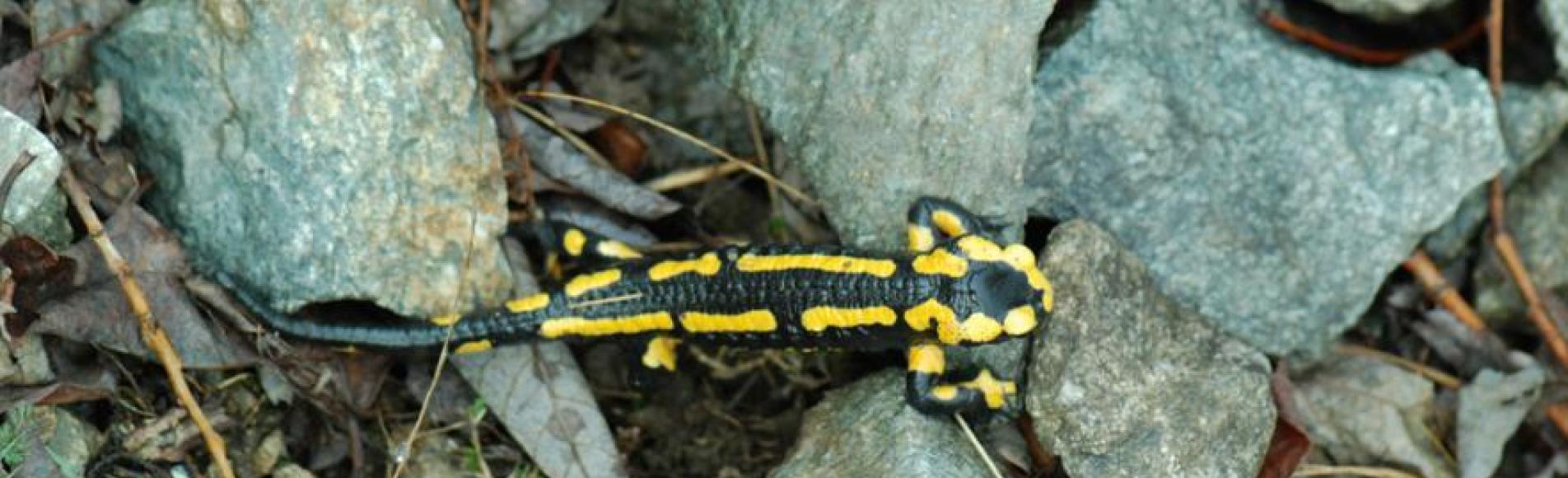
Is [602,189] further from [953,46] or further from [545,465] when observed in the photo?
[953,46]

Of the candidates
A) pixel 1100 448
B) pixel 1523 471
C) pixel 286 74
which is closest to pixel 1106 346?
pixel 1100 448

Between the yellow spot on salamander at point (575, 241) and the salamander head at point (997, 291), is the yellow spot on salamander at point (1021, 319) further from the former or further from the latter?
the yellow spot on salamander at point (575, 241)

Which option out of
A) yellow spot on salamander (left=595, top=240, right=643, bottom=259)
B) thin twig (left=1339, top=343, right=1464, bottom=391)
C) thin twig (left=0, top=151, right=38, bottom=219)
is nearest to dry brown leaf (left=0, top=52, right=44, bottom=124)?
thin twig (left=0, top=151, right=38, bottom=219)

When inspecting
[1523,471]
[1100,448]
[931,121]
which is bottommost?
[1523,471]

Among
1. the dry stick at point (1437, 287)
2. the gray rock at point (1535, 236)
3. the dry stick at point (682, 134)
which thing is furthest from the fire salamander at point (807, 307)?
the gray rock at point (1535, 236)

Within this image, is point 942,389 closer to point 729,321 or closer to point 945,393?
point 945,393

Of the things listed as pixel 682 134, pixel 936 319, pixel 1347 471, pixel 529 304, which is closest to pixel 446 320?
pixel 529 304

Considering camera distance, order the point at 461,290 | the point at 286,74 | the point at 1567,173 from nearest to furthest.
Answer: the point at 286,74
the point at 461,290
the point at 1567,173
